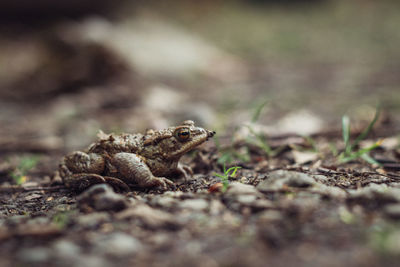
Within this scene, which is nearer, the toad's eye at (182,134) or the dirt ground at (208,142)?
the dirt ground at (208,142)

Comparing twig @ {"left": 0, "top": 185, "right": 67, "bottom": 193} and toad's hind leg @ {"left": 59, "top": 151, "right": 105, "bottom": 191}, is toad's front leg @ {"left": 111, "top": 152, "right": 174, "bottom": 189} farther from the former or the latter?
twig @ {"left": 0, "top": 185, "right": 67, "bottom": 193}

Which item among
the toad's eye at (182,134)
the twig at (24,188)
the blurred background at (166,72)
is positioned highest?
the blurred background at (166,72)

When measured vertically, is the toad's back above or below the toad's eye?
below

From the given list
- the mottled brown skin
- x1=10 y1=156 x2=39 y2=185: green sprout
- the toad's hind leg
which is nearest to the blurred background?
x1=10 y1=156 x2=39 y2=185: green sprout

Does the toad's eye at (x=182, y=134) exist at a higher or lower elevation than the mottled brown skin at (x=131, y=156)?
higher

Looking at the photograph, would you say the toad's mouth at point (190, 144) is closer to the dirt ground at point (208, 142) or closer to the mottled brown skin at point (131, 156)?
the mottled brown skin at point (131, 156)

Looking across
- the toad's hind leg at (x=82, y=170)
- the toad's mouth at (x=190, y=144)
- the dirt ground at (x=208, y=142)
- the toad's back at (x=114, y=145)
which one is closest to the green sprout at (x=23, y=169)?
the dirt ground at (x=208, y=142)

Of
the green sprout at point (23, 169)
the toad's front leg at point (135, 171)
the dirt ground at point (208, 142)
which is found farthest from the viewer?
the green sprout at point (23, 169)
